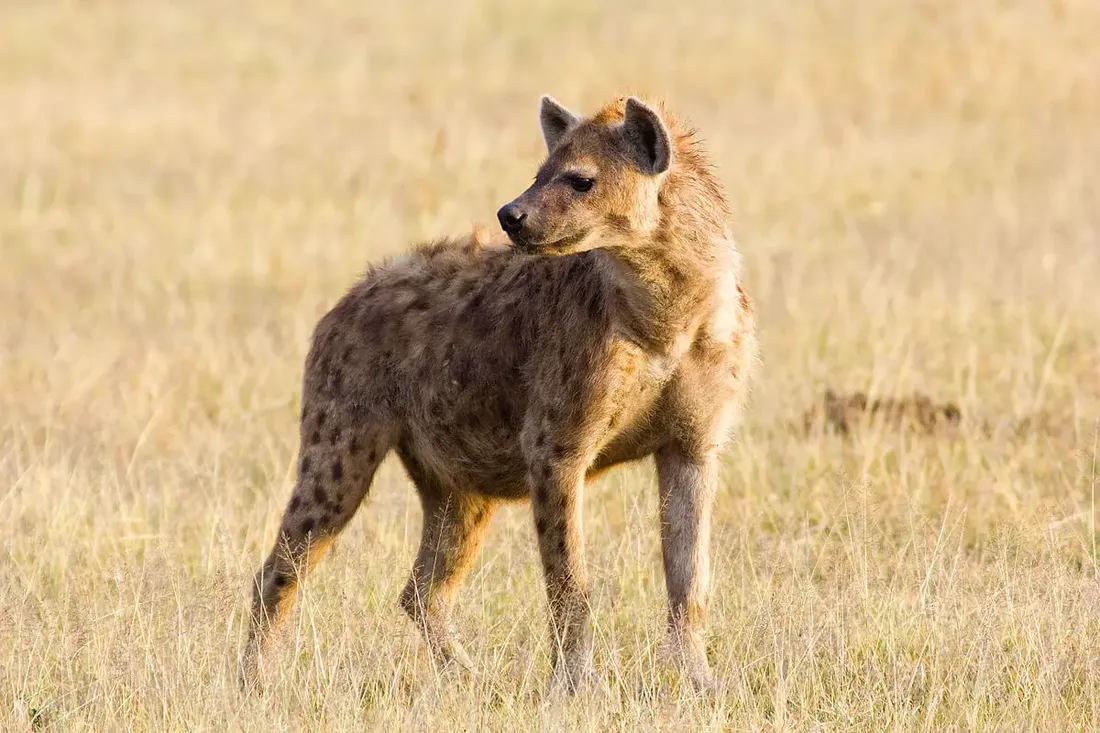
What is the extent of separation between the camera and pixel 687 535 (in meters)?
5.48

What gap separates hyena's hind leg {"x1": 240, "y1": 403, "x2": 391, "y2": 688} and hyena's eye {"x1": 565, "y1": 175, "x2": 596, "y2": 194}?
43.6 inches

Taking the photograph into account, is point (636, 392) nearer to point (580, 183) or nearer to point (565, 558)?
point (565, 558)

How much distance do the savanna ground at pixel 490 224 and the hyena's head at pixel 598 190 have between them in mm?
1163

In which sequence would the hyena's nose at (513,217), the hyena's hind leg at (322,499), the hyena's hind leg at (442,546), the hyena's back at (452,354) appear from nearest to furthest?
1. the hyena's nose at (513,217)
2. the hyena's back at (452,354)
3. the hyena's hind leg at (322,499)
4. the hyena's hind leg at (442,546)

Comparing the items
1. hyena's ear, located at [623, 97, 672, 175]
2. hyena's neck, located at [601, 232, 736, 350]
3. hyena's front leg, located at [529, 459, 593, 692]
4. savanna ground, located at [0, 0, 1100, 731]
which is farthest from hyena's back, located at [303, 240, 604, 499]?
savanna ground, located at [0, 0, 1100, 731]

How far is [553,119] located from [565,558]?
136 centimetres

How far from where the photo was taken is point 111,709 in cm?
491

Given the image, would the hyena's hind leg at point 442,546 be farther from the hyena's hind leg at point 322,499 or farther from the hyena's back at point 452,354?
the hyena's hind leg at point 322,499

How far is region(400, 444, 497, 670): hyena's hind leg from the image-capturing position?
5914 millimetres

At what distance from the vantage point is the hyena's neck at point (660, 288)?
5223mm

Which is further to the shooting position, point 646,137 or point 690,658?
point 690,658

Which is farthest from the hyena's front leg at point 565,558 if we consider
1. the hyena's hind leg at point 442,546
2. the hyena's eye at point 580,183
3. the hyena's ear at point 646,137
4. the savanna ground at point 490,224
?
the hyena's ear at point 646,137

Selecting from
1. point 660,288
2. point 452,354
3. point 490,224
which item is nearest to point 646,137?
point 660,288

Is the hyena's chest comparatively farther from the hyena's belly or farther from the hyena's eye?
the hyena's eye
